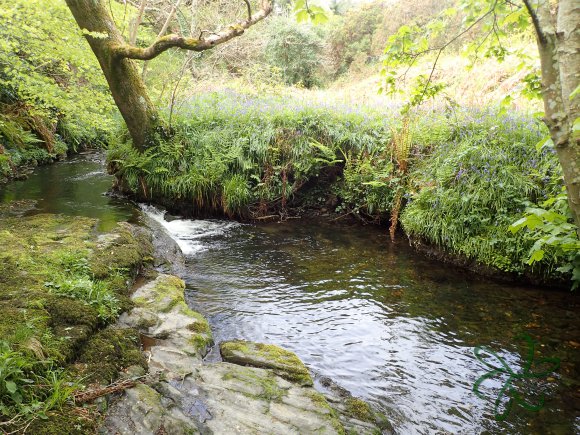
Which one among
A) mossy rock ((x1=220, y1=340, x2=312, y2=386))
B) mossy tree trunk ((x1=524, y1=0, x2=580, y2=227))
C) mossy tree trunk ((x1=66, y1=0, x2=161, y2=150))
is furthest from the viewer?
mossy tree trunk ((x1=66, y1=0, x2=161, y2=150))

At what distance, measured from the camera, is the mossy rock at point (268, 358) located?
3432 millimetres

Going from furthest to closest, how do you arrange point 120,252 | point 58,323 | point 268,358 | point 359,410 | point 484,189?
1. point 484,189
2. point 120,252
3. point 268,358
4. point 359,410
5. point 58,323

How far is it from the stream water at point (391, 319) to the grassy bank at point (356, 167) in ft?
2.58

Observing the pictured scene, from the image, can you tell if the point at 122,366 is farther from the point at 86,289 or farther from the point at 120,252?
the point at 120,252

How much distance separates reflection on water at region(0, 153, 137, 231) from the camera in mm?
7262

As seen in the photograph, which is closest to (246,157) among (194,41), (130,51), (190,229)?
(190,229)

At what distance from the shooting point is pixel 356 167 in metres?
8.15

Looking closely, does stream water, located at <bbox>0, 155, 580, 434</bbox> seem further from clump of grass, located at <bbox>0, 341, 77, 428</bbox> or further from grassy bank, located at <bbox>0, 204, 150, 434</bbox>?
clump of grass, located at <bbox>0, 341, 77, 428</bbox>

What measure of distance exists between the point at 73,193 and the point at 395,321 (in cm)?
781

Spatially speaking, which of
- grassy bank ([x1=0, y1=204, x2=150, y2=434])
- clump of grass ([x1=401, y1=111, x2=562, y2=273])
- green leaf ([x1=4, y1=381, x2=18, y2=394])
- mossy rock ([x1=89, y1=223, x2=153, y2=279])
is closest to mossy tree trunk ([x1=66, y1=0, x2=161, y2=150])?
mossy rock ([x1=89, y1=223, x2=153, y2=279])

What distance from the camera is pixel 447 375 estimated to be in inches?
145

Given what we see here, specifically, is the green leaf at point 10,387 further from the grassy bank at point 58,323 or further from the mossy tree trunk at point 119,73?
the mossy tree trunk at point 119,73

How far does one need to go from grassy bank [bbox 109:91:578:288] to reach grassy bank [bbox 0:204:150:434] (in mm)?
3326

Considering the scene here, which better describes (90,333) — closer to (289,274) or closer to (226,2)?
(289,274)
